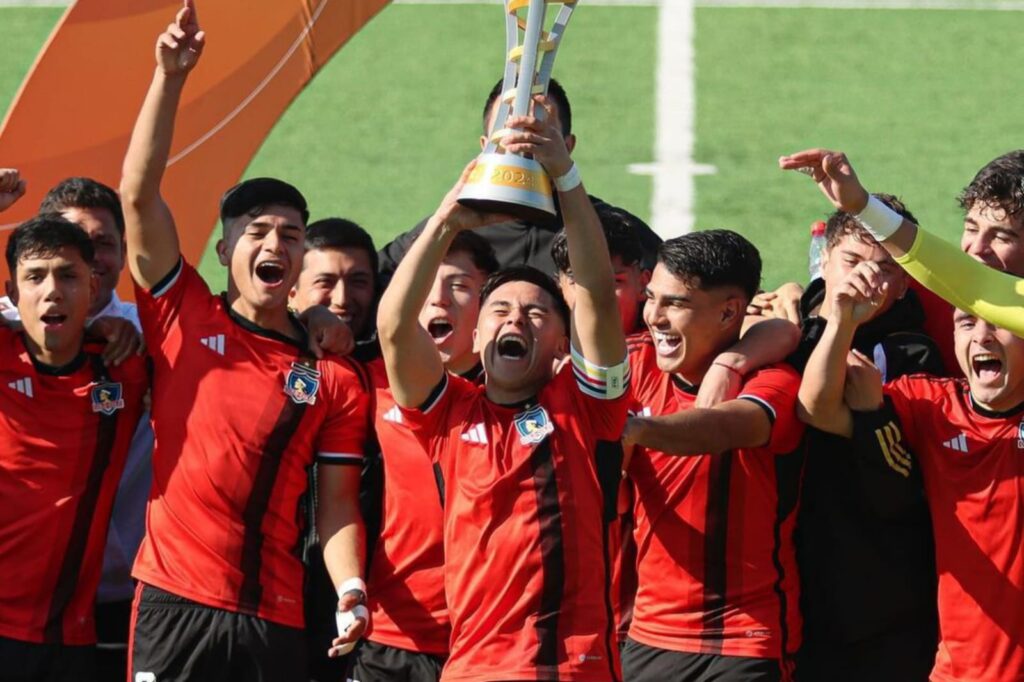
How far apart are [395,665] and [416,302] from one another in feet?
4.12

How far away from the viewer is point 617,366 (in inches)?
181

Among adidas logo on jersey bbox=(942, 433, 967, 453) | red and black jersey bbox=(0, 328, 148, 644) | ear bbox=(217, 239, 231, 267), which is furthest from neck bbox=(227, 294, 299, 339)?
adidas logo on jersey bbox=(942, 433, 967, 453)

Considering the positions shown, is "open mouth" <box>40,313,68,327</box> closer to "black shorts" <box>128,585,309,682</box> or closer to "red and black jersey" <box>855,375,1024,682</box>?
"black shorts" <box>128,585,309,682</box>

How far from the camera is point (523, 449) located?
4707mm

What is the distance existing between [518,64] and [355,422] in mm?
1342

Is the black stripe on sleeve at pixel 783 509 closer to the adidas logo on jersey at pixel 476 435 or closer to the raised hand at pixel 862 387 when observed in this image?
the raised hand at pixel 862 387

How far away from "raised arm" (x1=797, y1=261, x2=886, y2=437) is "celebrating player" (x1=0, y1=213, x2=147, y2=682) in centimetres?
205

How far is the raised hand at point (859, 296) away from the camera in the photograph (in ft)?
15.5

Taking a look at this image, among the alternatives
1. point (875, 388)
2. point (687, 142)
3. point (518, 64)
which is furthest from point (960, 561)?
point (687, 142)

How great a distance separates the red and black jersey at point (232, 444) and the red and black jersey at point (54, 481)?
18 centimetres

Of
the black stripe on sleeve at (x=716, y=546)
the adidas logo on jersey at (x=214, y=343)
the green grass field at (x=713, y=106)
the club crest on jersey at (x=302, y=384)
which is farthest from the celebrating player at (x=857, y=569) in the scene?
the green grass field at (x=713, y=106)

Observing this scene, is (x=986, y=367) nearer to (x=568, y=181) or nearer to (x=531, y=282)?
(x=531, y=282)

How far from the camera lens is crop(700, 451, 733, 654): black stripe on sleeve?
16.6 ft

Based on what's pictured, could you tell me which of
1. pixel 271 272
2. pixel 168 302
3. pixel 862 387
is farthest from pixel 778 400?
pixel 168 302
